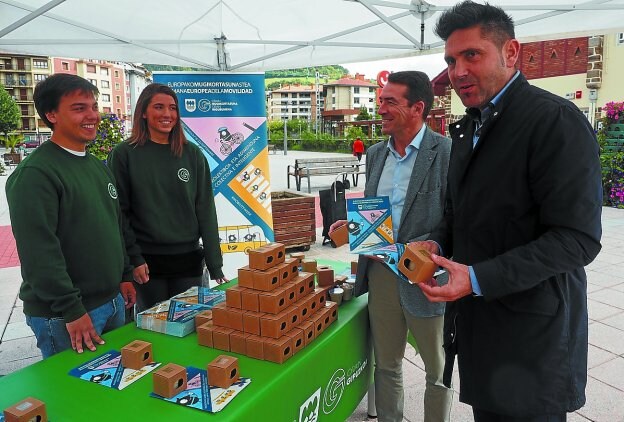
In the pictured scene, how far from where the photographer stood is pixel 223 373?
1.57 metres

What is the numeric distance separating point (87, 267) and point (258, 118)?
2650 mm

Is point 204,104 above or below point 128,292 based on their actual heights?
above

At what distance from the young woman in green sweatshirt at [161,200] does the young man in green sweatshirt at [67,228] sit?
1.09ft

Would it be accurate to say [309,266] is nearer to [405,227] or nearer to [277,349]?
[405,227]

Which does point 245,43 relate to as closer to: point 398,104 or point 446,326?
point 398,104

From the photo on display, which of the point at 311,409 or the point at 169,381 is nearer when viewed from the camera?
the point at 169,381

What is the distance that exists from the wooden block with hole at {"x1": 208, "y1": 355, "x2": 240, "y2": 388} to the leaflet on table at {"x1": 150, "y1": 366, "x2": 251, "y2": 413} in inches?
0.6

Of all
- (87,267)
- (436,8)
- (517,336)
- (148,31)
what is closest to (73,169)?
(87,267)

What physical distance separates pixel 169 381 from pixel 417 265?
0.90 m

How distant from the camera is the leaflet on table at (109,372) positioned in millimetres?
1634

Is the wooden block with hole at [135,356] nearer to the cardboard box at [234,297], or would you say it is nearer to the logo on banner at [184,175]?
the cardboard box at [234,297]

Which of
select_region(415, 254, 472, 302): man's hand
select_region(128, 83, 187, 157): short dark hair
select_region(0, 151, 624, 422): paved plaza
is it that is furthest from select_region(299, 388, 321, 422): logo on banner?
select_region(128, 83, 187, 157): short dark hair

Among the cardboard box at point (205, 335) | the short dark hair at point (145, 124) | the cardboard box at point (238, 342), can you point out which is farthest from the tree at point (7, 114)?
the cardboard box at point (238, 342)

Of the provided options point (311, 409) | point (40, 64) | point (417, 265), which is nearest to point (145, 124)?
point (311, 409)
